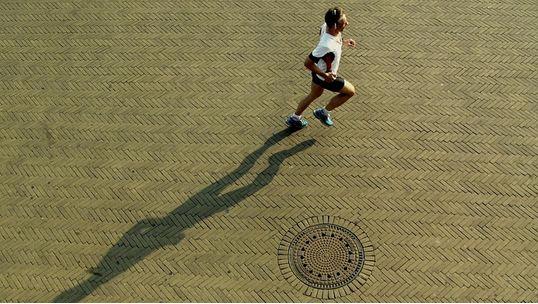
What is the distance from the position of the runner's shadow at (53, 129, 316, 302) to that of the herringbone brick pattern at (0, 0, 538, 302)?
0.03 m

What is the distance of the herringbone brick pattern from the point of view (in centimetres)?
804

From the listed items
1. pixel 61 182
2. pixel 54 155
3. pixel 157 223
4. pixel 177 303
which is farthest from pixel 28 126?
pixel 177 303

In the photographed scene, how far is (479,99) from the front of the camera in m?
10.0

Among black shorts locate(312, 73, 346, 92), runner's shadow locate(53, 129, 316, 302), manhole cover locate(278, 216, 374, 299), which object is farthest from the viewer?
black shorts locate(312, 73, 346, 92)

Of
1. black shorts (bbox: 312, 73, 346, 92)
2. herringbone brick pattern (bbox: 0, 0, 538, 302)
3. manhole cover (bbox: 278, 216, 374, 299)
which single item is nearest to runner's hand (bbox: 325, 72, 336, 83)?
black shorts (bbox: 312, 73, 346, 92)

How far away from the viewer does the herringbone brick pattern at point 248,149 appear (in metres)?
8.04

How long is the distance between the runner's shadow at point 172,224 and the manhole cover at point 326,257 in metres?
1.06

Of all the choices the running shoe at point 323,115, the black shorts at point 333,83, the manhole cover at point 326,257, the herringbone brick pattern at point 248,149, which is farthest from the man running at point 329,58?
the manhole cover at point 326,257

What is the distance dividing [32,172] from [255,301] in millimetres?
4310

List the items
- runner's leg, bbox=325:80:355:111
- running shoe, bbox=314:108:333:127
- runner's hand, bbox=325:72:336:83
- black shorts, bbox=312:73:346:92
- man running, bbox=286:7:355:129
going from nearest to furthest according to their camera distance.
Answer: man running, bbox=286:7:355:129 < runner's hand, bbox=325:72:336:83 < black shorts, bbox=312:73:346:92 < runner's leg, bbox=325:80:355:111 < running shoe, bbox=314:108:333:127

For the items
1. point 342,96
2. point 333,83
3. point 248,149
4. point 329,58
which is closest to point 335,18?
point 329,58

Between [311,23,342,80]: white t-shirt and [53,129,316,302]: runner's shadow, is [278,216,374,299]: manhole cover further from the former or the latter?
[311,23,342,80]: white t-shirt

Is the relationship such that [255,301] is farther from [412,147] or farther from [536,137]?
[536,137]

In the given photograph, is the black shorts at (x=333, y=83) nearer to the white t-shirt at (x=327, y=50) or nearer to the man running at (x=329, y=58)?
the man running at (x=329, y=58)
